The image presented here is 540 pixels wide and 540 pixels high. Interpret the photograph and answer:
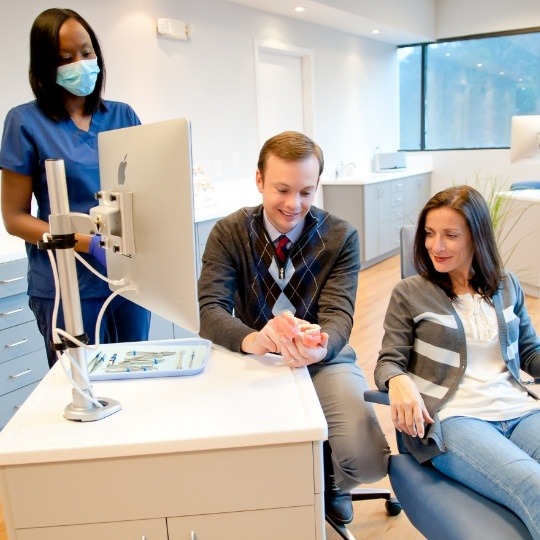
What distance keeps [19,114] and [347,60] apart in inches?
192

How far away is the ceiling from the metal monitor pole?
3.65 m

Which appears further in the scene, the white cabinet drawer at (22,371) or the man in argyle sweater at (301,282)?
the white cabinet drawer at (22,371)

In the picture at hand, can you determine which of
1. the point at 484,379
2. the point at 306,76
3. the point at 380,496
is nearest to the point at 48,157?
the point at 484,379

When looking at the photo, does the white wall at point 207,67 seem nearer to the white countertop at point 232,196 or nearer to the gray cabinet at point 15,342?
the white countertop at point 232,196

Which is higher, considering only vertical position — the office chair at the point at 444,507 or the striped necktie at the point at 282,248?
the striped necktie at the point at 282,248

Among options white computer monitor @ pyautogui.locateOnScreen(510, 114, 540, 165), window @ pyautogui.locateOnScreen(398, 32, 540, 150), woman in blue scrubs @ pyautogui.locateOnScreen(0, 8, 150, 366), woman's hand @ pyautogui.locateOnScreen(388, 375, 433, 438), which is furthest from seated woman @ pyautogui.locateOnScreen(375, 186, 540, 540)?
window @ pyautogui.locateOnScreen(398, 32, 540, 150)

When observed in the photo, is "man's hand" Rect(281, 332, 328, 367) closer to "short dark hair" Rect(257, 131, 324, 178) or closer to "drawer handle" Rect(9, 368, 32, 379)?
"short dark hair" Rect(257, 131, 324, 178)

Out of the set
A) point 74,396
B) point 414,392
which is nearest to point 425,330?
point 414,392

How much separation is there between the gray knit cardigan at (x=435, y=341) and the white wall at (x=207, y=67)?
2.12 meters

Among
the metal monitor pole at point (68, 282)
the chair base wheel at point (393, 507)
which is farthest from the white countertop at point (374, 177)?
the metal monitor pole at point (68, 282)

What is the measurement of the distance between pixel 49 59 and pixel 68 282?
2.24 feet

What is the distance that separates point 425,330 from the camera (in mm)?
1453

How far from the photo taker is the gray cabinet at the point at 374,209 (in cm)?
527

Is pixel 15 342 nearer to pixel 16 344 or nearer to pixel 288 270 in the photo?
pixel 16 344
